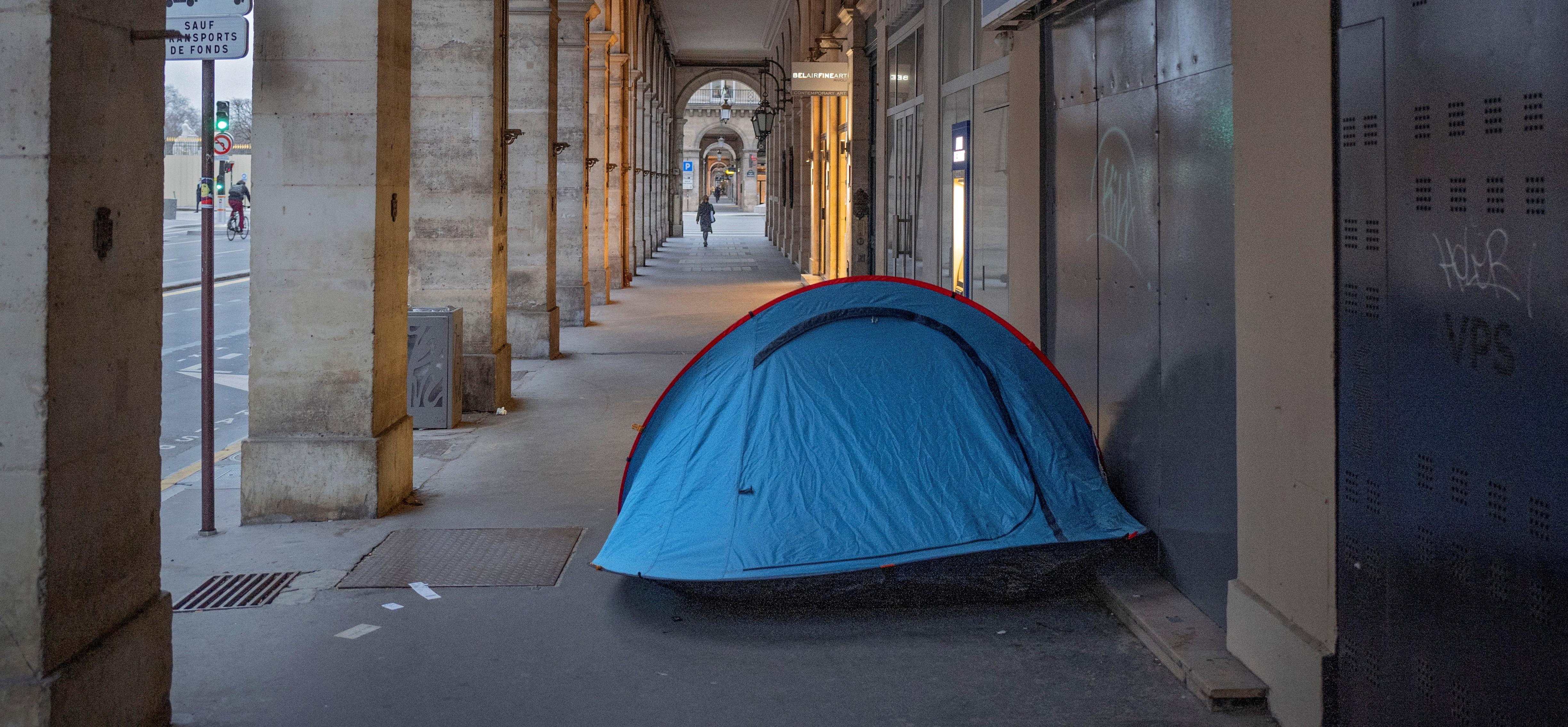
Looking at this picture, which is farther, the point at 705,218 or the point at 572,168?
the point at 705,218

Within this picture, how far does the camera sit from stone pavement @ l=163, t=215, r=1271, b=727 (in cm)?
455

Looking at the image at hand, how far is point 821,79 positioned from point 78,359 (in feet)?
50.6

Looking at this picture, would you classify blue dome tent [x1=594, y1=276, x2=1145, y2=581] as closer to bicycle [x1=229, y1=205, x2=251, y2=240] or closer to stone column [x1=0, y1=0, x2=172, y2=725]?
stone column [x1=0, y1=0, x2=172, y2=725]

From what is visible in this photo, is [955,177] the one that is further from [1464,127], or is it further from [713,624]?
[1464,127]

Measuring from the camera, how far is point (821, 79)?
60.4 feet

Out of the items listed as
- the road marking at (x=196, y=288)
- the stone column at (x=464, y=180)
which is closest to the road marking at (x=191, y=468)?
the stone column at (x=464, y=180)

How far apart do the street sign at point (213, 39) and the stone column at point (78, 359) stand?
2434mm

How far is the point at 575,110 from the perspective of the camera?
58.2 feet

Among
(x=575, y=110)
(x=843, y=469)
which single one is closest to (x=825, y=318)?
(x=843, y=469)

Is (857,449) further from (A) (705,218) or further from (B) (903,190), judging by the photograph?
A: (A) (705,218)

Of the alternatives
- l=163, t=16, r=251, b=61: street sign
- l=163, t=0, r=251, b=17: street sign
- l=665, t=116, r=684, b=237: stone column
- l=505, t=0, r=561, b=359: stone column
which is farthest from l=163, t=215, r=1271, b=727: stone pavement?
l=665, t=116, r=684, b=237: stone column

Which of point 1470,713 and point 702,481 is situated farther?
point 702,481

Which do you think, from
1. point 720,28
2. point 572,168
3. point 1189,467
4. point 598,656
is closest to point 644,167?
point 720,28

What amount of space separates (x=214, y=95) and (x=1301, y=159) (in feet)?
17.6
